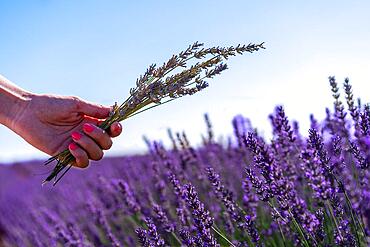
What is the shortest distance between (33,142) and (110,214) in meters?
2.74

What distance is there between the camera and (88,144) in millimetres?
2268

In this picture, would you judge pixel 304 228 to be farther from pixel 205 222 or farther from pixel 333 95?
pixel 333 95

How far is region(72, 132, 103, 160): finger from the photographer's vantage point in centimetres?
227

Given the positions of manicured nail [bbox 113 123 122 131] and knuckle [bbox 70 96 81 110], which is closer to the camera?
manicured nail [bbox 113 123 122 131]

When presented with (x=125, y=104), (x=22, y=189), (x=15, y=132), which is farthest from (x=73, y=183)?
(x=125, y=104)

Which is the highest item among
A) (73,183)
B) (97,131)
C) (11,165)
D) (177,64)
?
(177,64)

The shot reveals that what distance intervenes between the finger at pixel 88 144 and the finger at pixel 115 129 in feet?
0.27

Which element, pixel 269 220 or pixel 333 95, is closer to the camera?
pixel 333 95

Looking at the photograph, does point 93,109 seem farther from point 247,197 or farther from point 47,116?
point 247,197

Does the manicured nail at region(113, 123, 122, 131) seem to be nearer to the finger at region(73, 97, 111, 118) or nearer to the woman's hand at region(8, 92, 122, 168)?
the woman's hand at region(8, 92, 122, 168)

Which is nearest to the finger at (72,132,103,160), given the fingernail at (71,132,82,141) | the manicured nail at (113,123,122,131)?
the fingernail at (71,132,82,141)

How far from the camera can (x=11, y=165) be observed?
16.2 meters

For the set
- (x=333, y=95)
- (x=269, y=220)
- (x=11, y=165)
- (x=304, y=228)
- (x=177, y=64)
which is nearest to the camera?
(x=177, y=64)

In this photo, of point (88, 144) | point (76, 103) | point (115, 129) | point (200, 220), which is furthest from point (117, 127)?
point (200, 220)
